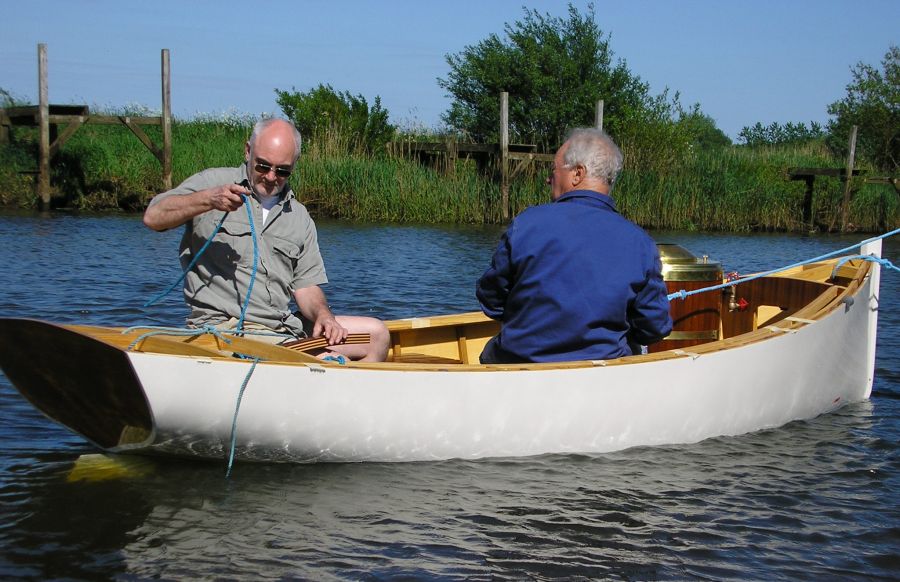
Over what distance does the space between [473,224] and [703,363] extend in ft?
50.0

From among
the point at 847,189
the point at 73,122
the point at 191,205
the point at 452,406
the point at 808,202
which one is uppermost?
the point at 73,122

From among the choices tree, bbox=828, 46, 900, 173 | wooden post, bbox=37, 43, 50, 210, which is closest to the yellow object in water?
wooden post, bbox=37, 43, 50, 210

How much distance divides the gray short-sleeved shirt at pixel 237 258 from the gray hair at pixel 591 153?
49.2 inches

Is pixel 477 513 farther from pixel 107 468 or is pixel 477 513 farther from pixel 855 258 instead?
pixel 855 258

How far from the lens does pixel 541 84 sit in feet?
99.0

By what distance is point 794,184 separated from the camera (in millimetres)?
22594

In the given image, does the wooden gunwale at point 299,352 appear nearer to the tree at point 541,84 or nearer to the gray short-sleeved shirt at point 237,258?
the gray short-sleeved shirt at point 237,258

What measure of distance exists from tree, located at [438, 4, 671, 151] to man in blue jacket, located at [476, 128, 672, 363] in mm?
25743

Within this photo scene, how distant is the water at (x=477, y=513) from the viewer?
11.4 feet

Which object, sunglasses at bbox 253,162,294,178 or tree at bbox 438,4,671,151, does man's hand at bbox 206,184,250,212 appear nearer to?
sunglasses at bbox 253,162,294,178

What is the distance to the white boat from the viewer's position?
3.77 m

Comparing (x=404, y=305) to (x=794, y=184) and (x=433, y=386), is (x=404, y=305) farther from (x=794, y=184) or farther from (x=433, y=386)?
(x=794, y=184)

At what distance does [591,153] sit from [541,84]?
26885mm

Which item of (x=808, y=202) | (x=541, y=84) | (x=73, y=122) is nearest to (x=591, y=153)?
(x=73, y=122)
